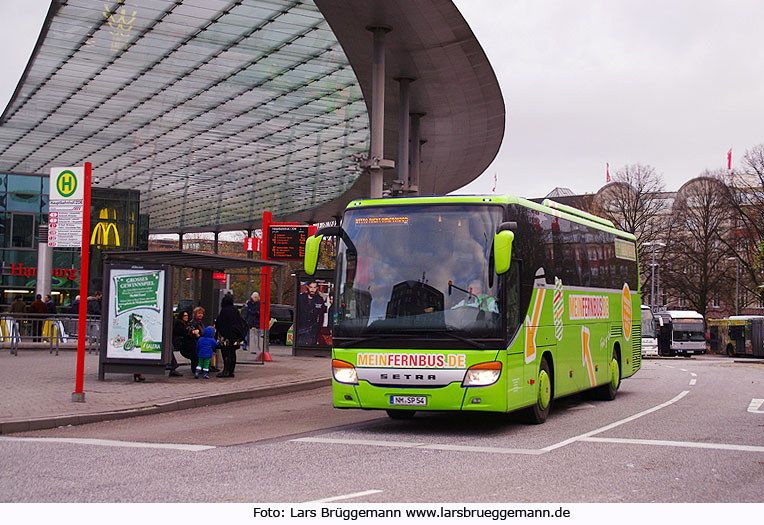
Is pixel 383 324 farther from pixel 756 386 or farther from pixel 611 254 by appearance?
pixel 756 386

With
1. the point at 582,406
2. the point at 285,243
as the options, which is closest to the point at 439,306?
the point at 582,406

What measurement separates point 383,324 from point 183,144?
35.7 meters

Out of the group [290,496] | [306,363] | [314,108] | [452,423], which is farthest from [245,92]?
[290,496]

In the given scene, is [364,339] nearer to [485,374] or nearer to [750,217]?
[485,374]

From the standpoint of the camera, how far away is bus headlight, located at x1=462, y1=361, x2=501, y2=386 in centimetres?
1170

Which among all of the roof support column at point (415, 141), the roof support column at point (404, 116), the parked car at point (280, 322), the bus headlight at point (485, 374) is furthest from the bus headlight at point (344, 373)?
the parked car at point (280, 322)

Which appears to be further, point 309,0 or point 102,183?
point 102,183

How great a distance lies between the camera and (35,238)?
43.9 m

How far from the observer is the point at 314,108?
37250 millimetres

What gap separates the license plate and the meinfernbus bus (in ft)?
0.04

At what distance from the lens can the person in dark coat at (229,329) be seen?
65.4 ft

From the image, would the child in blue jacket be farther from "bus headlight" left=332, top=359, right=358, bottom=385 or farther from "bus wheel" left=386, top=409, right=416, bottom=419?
"bus headlight" left=332, top=359, right=358, bottom=385

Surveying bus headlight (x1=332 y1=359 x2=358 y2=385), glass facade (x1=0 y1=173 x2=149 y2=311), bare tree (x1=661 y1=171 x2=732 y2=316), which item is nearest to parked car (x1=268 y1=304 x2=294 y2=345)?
glass facade (x1=0 y1=173 x2=149 y2=311)

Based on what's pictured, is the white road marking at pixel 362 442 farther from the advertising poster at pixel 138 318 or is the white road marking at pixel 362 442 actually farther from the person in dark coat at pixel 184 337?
the person in dark coat at pixel 184 337
